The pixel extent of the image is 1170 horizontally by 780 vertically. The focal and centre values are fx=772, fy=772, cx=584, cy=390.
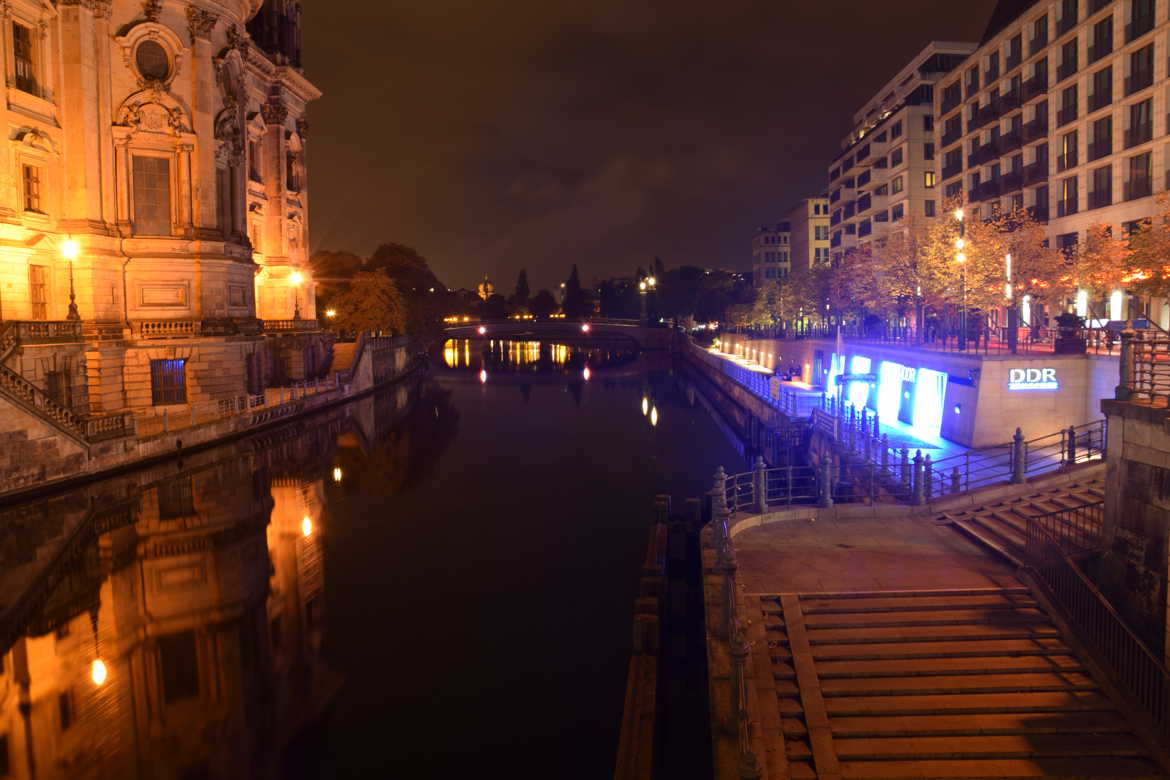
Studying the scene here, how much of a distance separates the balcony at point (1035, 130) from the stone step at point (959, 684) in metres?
48.4

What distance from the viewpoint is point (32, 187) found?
34.5 metres

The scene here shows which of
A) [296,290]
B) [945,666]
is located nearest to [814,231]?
[296,290]

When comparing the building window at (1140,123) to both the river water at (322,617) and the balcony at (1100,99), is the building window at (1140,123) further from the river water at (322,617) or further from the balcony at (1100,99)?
the river water at (322,617)

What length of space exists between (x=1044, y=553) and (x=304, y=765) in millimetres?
13044

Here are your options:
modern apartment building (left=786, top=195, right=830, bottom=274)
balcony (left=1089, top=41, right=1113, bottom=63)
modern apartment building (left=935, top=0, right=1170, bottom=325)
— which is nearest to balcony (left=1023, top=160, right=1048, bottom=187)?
modern apartment building (left=935, top=0, right=1170, bottom=325)

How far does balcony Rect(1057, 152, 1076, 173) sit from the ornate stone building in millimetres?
48482

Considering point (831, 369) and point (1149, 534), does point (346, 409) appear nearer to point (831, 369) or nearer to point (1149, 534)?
point (831, 369)

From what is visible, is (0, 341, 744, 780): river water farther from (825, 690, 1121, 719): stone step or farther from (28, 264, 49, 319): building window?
(28, 264, 49, 319): building window

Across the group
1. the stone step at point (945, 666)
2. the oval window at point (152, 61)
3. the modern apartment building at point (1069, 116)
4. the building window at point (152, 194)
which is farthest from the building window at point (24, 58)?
the modern apartment building at point (1069, 116)

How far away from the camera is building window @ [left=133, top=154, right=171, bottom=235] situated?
38.4 metres

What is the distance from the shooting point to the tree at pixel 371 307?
7131 centimetres

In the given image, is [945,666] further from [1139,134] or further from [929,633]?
[1139,134]

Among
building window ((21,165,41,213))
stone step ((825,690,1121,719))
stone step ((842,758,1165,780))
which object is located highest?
building window ((21,165,41,213))

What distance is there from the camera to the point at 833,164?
92.1 m
